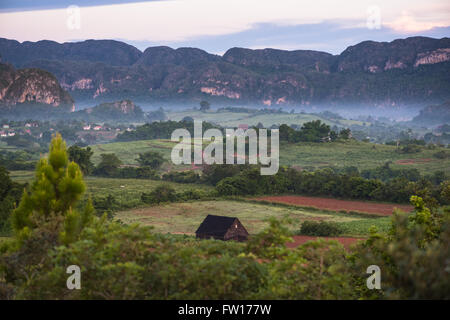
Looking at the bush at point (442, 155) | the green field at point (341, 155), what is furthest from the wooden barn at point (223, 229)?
the bush at point (442, 155)

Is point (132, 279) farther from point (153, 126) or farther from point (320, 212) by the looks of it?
point (153, 126)

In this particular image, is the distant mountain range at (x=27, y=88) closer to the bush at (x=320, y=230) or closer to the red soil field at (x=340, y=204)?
the red soil field at (x=340, y=204)

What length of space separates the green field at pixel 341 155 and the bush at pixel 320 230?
30.6 meters

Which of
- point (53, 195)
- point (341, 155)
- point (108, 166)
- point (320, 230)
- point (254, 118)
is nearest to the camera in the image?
point (53, 195)

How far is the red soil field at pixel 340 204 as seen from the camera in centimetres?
3575

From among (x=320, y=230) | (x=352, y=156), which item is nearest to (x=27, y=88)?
(x=352, y=156)

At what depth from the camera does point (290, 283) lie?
898cm

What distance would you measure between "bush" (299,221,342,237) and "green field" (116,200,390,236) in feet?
2.14

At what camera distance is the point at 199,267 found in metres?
8.88

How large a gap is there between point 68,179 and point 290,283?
623cm

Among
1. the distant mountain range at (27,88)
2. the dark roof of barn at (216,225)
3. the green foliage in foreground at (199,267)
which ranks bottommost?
the dark roof of barn at (216,225)

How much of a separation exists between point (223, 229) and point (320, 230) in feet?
22.2

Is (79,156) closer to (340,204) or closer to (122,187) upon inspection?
(122,187)

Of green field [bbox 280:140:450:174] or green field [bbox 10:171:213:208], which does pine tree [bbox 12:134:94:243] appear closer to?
green field [bbox 10:171:213:208]
